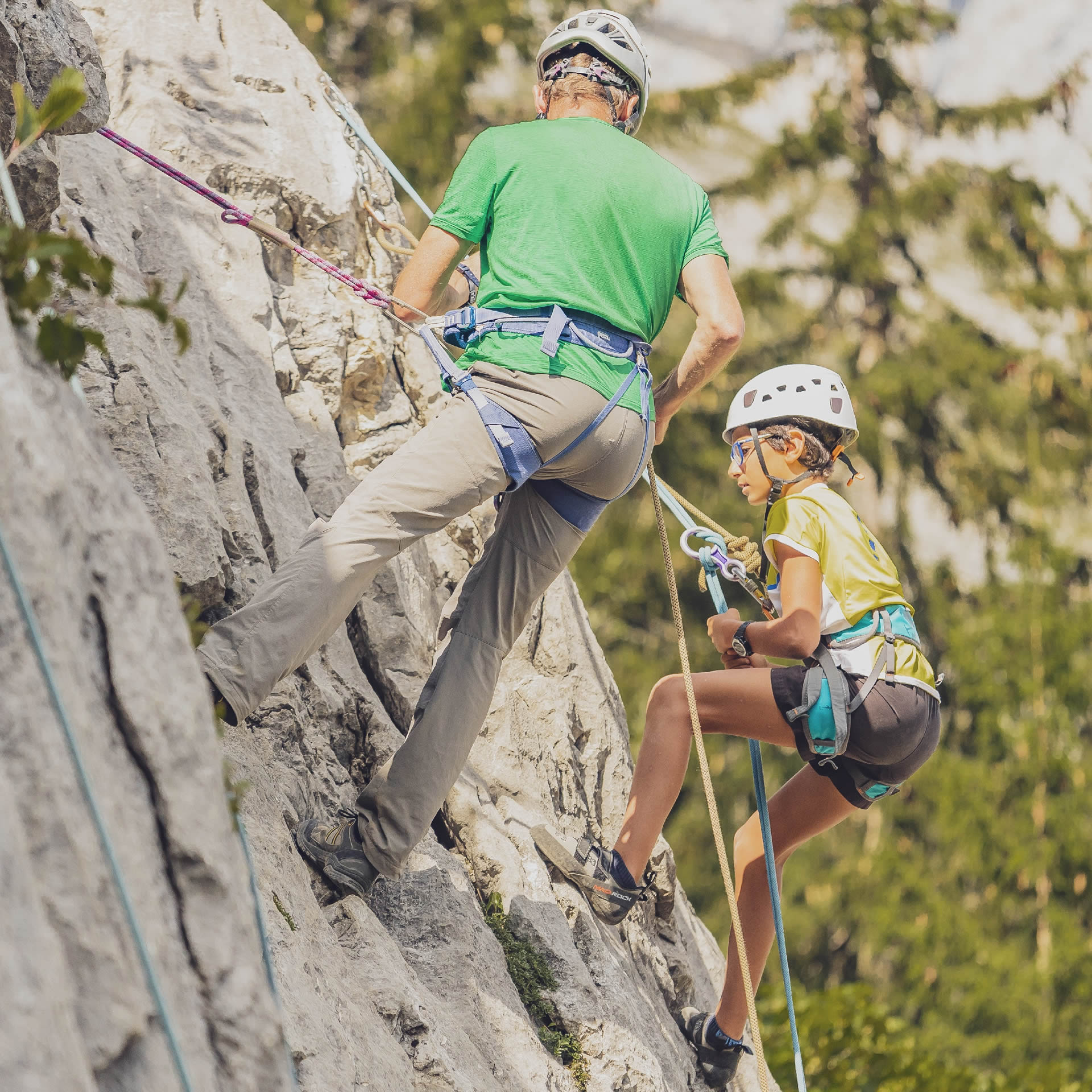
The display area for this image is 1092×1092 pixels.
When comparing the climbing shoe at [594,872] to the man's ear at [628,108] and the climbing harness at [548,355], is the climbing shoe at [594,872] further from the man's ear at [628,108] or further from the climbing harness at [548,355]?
the man's ear at [628,108]

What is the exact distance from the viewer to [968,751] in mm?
17609

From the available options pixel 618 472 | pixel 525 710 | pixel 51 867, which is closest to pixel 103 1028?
pixel 51 867

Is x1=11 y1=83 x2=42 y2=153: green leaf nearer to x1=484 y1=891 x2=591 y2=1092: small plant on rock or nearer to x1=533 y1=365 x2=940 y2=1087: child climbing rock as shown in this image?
x1=533 y1=365 x2=940 y2=1087: child climbing rock

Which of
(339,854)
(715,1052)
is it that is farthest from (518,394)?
(715,1052)

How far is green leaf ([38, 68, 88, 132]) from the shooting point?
8.50ft

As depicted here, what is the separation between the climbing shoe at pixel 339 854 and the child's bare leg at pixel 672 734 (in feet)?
3.84

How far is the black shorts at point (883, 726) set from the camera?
433 cm

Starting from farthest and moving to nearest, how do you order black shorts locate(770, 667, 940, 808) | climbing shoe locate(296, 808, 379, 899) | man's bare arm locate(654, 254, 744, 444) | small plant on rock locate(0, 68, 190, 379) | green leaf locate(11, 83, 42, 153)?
black shorts locate(770, 667, 940, 808), man's bare arm locate(654, 254, 744, 444), climbing shoe locate(296, 808, 379, 899), green leaf locate(11, 83, 42, 153), small plant on rock locate(0, 68, 190, 379)

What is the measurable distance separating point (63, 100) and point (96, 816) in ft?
4.83

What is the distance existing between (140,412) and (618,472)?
1.54 metres

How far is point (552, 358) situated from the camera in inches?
149

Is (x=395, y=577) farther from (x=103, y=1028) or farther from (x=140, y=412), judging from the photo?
(x=103, y=1028)

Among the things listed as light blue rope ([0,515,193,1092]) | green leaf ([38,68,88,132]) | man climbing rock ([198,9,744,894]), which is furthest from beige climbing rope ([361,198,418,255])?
light blue rope ([0,515,193,1092])

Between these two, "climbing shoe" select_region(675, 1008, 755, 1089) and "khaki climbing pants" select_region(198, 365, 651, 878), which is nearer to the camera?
"khaki climbing pants" select_region(198, 365, 651, 878)
